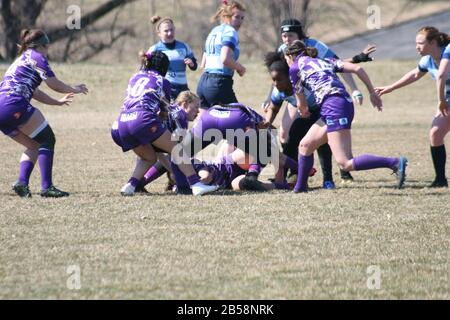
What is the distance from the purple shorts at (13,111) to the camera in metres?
7.97

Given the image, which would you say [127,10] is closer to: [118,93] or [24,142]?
[118,93]

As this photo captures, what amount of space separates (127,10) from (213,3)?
4.41 metres

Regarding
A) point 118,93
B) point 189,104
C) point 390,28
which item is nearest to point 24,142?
point 189,104

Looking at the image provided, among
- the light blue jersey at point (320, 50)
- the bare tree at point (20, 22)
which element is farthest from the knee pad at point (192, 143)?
the bare tree at point (20, 22)

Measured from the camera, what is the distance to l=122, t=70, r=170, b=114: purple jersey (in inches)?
316

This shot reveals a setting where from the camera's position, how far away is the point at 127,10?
3322cm

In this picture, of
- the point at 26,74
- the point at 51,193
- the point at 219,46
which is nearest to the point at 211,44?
the point at 219,46

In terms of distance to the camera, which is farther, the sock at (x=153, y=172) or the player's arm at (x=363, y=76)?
the sock at (x=153, y=172)

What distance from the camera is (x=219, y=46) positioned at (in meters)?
9.36

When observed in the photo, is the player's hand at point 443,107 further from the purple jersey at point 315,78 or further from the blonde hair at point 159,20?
the blonde hair at point 159,20

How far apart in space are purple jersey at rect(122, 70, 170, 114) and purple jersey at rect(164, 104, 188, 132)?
0.19m

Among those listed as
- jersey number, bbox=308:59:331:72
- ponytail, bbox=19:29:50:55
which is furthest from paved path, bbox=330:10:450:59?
ponytail, bbox=19:29:50:55

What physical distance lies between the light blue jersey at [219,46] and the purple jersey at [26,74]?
2.04 m

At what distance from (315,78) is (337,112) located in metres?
0.38
